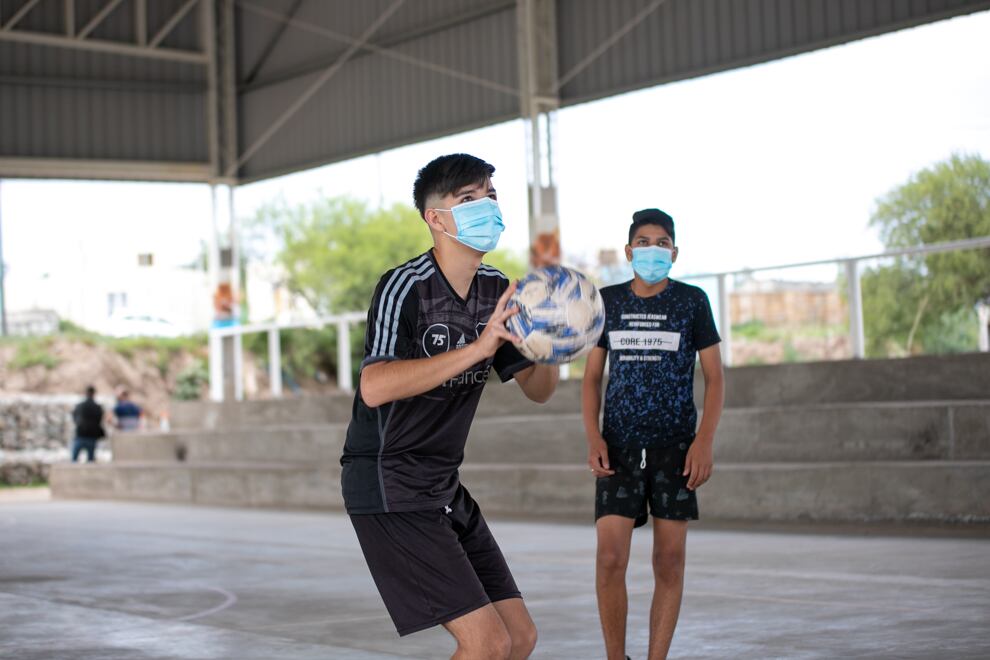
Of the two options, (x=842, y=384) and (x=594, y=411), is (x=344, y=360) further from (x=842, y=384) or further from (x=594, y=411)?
(x=594, y=411)

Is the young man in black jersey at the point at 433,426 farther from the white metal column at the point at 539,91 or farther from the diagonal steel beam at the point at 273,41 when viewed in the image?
the diagonal steel beam at the point at 273,41

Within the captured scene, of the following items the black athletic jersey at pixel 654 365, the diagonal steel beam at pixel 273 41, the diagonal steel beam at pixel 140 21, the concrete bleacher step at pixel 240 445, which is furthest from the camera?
the diagonal steel beam at pixel 273 41

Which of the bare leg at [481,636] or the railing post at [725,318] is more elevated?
the railing post at [725,318]

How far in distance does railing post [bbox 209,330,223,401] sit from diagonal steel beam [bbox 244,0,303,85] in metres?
5.02

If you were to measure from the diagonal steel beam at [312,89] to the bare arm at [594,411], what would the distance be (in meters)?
18.5

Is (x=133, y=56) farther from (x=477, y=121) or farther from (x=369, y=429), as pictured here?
(x=369, y=429)

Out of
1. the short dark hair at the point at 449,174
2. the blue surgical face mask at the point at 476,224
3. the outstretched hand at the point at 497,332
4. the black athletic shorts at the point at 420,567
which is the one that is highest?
the short dark hair at the point at 449,174

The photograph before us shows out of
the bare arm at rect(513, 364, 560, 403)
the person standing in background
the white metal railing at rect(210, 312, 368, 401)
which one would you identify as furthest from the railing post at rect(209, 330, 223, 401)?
the bare arm at rect(513, 364, 560, 403)

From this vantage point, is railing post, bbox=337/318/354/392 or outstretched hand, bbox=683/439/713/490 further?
railing post, bbox=337/318/354/392

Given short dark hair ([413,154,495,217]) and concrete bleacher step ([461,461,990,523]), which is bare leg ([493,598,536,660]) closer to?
short dark hair ([413,154,495,217])

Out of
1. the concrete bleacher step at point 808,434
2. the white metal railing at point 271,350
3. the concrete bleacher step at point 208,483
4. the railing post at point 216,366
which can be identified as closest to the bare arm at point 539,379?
the concrete bleacher step at point 808,434

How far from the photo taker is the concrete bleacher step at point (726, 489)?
37.1 feet

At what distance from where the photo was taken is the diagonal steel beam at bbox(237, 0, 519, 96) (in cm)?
2203

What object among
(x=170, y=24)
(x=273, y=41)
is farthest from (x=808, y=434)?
(x=170, y=24)
